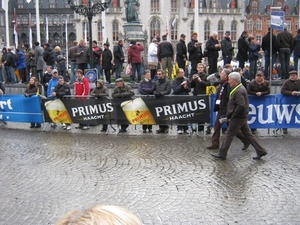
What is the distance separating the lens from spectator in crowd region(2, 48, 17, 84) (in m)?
21.7

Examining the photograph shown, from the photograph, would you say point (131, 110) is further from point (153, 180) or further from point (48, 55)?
point (48, 55)

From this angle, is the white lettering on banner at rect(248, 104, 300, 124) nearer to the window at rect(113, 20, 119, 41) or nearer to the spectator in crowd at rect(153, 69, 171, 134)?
the spectator in crowd at rect(153, 69, 171, 134)

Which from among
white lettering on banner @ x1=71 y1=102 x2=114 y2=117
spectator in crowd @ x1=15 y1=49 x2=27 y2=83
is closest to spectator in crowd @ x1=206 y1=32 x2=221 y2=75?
white lettering on banner @ x1=71 y1=102 x2=114 y2=117

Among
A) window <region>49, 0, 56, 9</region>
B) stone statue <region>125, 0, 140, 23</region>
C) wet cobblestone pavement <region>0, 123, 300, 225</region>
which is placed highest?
window <region>49, 0, 56, 9</region>

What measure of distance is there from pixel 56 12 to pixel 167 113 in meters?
98.6

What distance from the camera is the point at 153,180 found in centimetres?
797

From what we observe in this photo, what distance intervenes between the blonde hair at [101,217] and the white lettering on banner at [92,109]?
1183 centimetres

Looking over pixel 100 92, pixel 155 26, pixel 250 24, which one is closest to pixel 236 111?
pixel 100 92

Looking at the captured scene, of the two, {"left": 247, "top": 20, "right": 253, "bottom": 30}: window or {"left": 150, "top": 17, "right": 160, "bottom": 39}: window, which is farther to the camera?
{"left": 247, "top": 20, "right": 253, "bottom": 30}: window

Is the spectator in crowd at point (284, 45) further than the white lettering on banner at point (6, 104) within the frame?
Yes

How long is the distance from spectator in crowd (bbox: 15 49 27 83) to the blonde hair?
21.5 m

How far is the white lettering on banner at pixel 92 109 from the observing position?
526 inches

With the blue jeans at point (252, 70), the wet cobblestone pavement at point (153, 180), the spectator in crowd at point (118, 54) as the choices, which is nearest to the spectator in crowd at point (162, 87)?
the wet cobblestone pavement at point (153, 180)

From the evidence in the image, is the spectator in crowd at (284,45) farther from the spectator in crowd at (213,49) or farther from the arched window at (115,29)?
the arched window at (115,29)
